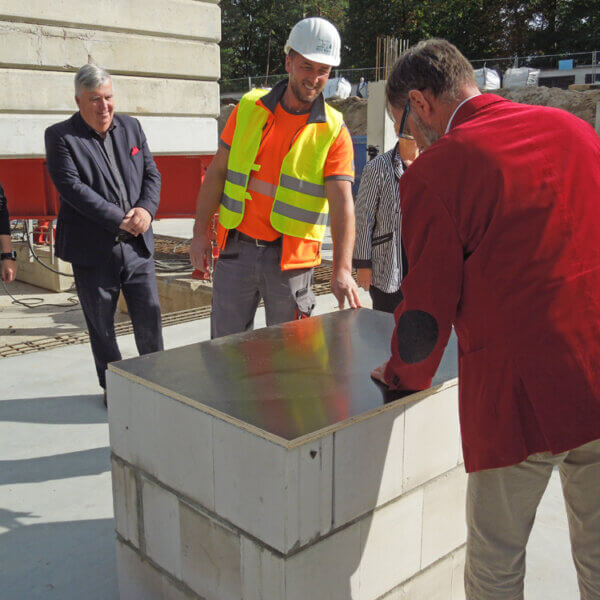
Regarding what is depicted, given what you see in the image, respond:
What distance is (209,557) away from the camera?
1.86 metres

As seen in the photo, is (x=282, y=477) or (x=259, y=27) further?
(x=259, y=27)

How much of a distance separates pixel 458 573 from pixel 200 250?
75.7 inches

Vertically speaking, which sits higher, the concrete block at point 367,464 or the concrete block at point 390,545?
the concrete block at point 367,464

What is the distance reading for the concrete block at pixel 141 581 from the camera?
6.66 ft

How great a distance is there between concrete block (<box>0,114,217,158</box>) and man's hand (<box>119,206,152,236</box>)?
472cm

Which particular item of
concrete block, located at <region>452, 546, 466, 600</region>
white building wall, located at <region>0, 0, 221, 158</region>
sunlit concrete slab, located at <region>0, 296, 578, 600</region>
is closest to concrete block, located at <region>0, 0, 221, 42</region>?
white building wall, located at <region>0, 0, 221, 158</region>

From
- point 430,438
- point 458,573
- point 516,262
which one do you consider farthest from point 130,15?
point 516,262

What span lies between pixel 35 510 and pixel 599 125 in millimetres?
14948

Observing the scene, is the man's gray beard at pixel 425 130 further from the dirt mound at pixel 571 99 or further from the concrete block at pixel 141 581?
the dirt mound at pixel 571 99

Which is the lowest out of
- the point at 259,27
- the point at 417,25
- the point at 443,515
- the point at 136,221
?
the point at 443,515

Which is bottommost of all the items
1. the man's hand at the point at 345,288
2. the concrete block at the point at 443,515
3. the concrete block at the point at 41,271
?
the concrete block at the point at 41,271

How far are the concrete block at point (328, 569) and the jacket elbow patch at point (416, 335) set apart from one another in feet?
1.59

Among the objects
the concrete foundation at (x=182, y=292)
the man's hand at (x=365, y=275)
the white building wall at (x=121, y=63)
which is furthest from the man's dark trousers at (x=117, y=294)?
the white building wall at (x=121, y=63)

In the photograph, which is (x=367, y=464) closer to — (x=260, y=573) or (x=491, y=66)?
(x=260, y=573)
